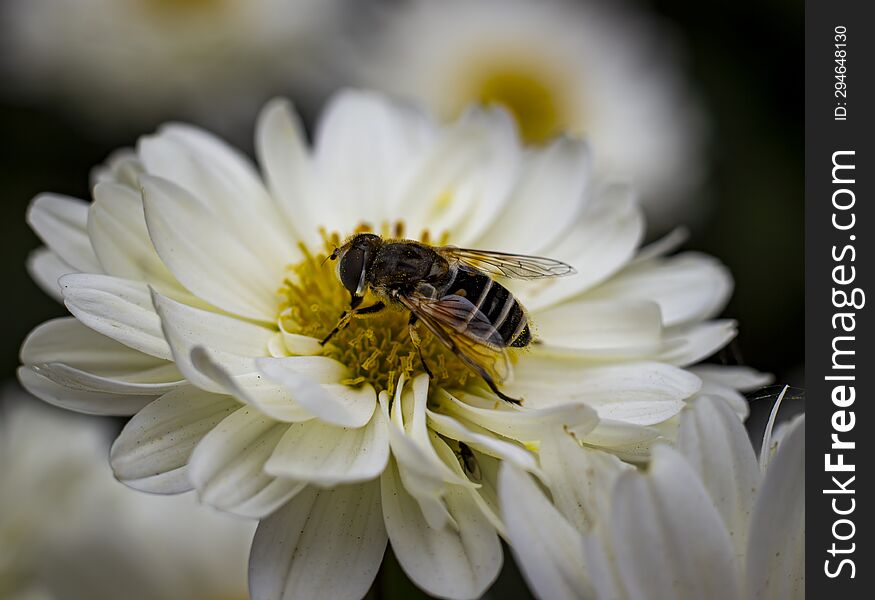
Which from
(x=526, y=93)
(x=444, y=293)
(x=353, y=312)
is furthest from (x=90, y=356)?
(x=526, y=93)

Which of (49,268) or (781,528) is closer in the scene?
(781,528)

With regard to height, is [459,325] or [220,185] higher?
[220,185]

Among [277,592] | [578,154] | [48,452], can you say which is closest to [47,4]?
[48,452]

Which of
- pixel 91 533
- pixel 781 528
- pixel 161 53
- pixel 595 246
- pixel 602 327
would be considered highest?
pixel 161 53

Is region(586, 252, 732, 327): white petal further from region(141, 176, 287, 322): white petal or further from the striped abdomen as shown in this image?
region(141, 176, 287, 322): white petal

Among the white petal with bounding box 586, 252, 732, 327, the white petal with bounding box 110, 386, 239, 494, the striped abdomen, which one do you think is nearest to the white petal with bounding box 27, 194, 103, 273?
the white petal with bounding box 110, 386, 239, 494

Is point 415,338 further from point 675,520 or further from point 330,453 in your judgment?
point 675,520

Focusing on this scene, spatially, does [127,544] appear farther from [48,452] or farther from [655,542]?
[655,542]
